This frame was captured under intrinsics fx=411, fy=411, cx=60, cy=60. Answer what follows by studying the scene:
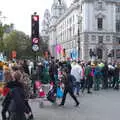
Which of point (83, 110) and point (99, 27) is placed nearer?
point (83, 110)

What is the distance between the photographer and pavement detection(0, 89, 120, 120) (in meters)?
12.6

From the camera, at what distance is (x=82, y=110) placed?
14203 millimetres

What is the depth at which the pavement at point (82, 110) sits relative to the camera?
1256 cm

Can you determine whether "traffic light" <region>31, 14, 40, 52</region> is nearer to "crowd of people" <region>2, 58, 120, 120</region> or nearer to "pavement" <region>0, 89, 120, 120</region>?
"crowd of people" <region>2, 58, 120, 120</region>

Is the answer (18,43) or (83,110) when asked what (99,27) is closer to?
(18,43)

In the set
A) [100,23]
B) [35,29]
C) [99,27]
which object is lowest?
[35,29]

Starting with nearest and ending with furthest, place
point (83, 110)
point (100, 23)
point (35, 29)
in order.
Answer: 1. point (83, 110)
2. point (35, 29)
3. point (100, 23)

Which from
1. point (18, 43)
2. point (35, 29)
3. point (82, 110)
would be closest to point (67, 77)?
point (82, 110)

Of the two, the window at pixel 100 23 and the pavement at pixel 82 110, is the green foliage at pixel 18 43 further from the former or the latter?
the pavement at pixel 82 110

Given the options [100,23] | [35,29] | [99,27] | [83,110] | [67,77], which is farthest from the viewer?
[100,23]

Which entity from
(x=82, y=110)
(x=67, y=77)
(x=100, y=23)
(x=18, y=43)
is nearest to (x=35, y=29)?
(x=67, y=77)

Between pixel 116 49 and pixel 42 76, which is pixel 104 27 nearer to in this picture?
pixel 116 49

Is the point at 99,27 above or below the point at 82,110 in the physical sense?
above

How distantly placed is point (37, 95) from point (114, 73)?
28.8ft
